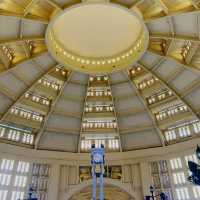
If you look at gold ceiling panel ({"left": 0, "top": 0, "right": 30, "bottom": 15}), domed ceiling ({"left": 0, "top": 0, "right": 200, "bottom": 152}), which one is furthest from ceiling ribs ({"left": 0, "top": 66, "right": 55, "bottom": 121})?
gold ceiling panel ({"left": 0, "top": 0, "right": 30, "bottom": 15})

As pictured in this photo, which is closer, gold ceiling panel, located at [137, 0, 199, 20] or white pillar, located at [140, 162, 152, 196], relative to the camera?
gold ceiling panel, located at [137, 0, 199, 20]

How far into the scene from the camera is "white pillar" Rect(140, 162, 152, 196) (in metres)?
25.9

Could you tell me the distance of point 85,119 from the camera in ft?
97.3

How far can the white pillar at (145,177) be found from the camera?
25.9m

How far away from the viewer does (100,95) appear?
29359 millimetres

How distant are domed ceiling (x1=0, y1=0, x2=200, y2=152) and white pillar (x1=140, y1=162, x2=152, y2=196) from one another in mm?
2324

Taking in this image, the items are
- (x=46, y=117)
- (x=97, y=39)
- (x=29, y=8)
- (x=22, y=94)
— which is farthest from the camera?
(x=46, y=117)

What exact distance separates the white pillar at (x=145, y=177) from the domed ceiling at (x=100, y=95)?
2.32 m

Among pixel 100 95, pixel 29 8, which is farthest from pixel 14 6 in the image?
pixel 100 95

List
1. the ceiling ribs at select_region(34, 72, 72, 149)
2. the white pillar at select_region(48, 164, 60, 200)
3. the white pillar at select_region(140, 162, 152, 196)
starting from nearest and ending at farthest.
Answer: the white pillar at select_region(48, 164, 60, 200), the white pillar at select_region(140, 162, 152, 196), the ceiling ribs at select_region(34, 72, 72, 149)

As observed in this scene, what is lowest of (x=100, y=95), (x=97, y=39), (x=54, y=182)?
(x=54, y=182)

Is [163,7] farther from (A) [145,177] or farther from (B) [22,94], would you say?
(A) [145,177]

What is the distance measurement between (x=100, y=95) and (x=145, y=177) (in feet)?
34.2

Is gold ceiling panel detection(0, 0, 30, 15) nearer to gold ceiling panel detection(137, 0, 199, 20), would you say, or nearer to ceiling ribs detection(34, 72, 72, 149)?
gold ceiling panel detection(137, 0, 199, 20)
